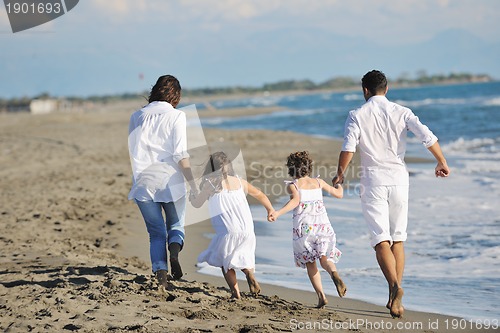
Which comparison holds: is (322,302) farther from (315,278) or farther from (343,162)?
(343,162)

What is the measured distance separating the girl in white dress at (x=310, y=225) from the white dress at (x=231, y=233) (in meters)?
0.26

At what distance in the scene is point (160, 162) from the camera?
5.41 m

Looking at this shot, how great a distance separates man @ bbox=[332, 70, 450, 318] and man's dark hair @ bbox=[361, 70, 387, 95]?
0.20 ft

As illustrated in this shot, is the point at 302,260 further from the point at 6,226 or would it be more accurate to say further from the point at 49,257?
the point at 6,226

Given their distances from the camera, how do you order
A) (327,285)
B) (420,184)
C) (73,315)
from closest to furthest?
(73,315) < (327,285) < (420,184)

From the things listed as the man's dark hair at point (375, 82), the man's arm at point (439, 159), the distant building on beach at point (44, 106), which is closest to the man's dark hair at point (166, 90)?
the man's dark hair at point (375, 82)

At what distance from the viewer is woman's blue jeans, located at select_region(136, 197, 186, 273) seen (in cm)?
548

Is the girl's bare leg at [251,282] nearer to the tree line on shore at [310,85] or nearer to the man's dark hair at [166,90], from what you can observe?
the man's dark hair at [166,90]

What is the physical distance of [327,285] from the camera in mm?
6129

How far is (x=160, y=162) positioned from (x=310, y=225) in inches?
51.2

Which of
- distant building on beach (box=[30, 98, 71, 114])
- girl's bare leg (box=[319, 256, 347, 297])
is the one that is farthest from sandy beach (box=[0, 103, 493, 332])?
distant building on beach (box=[30, 98, 71, 114])

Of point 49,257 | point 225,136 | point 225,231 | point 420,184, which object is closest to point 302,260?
point 225,231

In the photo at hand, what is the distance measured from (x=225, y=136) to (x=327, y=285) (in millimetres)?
19627

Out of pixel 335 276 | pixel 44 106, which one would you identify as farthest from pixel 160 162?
pixel 44 106
